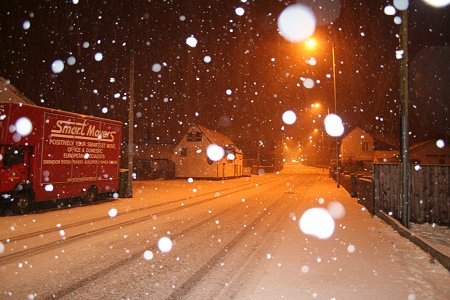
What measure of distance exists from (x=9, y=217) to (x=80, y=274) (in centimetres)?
868

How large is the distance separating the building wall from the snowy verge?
64361mm

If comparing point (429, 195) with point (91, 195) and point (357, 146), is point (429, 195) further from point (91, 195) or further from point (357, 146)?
point (357, 146)

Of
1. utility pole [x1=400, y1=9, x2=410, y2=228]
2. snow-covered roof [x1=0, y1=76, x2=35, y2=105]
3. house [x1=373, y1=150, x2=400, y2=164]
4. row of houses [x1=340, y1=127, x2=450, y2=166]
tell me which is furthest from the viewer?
house [x1=373, y1=150, x2=400, y2=164]

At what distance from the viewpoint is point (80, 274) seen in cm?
634

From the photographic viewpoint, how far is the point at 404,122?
412 inches

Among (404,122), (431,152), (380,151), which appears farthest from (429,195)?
(380,151)

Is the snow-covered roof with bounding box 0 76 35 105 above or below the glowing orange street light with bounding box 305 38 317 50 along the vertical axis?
below

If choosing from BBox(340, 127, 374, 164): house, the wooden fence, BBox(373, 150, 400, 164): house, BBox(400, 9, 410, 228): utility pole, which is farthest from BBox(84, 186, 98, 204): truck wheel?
BBox(340, 127, 374, 164): house

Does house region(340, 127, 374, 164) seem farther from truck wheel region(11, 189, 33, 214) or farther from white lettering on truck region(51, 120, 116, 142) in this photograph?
truck wheel region(11, 189, 33, 214)

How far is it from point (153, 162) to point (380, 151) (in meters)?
40.8

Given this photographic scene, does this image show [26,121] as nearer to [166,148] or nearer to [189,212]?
[189,212]

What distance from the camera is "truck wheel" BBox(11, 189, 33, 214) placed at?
45.3 feet

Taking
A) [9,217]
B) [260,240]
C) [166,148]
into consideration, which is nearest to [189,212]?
[260,240]

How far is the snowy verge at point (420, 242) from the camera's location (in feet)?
21.7
